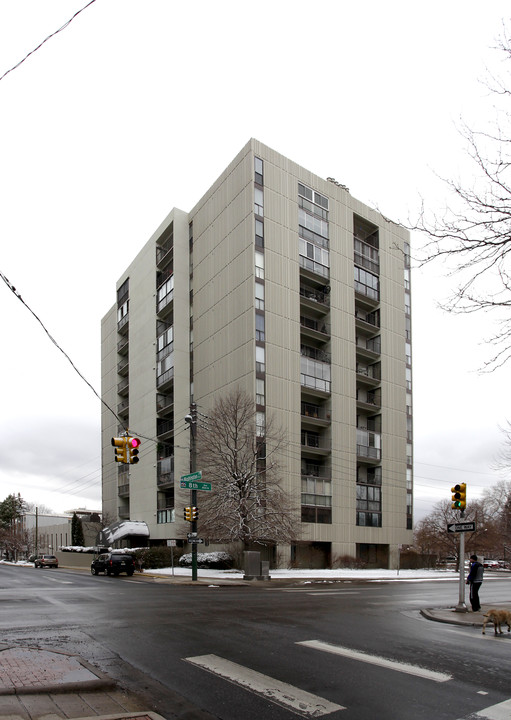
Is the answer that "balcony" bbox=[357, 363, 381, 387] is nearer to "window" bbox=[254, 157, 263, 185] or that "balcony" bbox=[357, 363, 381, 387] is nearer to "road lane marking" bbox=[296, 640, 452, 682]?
"window" bbox=[254, 157, 263, 185]

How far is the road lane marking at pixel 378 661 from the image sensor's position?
7996mm

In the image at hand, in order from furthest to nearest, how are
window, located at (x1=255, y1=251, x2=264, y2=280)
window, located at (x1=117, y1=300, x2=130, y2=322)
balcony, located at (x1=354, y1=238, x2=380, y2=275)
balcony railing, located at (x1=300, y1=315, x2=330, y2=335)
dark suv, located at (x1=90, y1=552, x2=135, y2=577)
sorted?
window, located at (x1=117, y1=300, x2=130, y2=322) < balcony, located at (x1=354, y1=238, x2=380, y2=275) < balcony railing, located at (x1=300, y1=315, x2=330, y2=335) < window, located at (x1=255, y1=251, x2=264, y2=280) < dark suv, located at (x1=90, y1=552, x2=135, y2=577)

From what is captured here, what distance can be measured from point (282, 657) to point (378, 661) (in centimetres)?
140

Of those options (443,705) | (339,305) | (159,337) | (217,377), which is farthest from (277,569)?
(443,705)

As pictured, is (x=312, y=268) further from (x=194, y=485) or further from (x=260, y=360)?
(x=194, y=485)

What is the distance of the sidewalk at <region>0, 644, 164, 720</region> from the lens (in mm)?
6000

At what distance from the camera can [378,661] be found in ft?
29.0

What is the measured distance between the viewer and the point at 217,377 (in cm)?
4578

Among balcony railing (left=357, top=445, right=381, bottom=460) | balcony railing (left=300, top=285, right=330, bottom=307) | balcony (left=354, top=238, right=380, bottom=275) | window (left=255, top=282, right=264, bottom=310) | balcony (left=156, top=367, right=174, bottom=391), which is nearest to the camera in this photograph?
window (left=255, top=282, right=264, bottom=310)

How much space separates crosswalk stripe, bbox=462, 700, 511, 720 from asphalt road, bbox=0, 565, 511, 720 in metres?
0.03

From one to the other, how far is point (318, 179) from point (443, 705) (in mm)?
46510

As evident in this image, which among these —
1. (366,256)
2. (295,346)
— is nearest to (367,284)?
(366,256)

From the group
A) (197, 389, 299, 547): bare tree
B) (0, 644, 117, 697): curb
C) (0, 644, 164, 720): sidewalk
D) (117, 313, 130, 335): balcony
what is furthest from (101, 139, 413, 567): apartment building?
(0, 644, 117, 697): curb

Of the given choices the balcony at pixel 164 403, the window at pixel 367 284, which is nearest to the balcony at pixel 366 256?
the window at pixel 367 284
